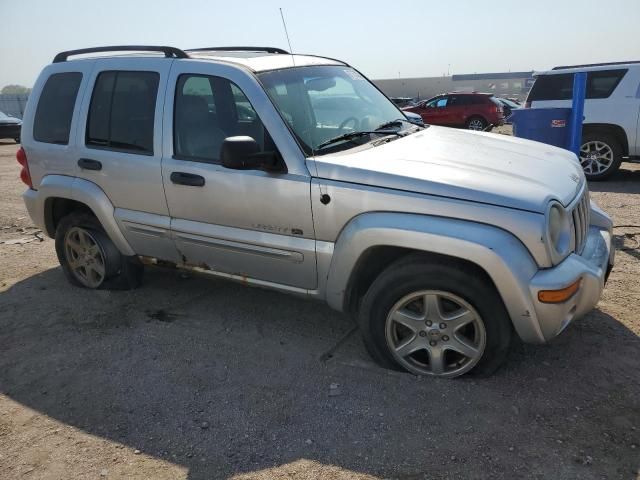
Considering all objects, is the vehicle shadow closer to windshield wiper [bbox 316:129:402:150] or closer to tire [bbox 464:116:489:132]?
windshield wiper [bbox 316:129:402:150]

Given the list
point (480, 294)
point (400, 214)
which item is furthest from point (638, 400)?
point (400, 214)

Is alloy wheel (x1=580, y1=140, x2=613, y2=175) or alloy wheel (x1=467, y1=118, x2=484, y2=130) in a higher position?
alloy wheel (x1=580, y1=140, x2=613, y2=175)

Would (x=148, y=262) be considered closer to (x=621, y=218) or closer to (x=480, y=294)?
(x=480, y=294)

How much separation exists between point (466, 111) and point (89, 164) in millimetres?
16183

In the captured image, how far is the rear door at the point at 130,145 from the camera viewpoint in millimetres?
3797

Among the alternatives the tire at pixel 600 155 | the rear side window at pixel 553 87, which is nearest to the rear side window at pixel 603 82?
the rear side window at pixel 553 87

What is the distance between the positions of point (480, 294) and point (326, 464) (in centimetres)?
116

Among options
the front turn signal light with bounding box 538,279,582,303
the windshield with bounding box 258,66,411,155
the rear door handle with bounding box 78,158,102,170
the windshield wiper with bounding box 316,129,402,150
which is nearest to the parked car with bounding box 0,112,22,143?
the rear door handle with bounding box 78,158,102,170

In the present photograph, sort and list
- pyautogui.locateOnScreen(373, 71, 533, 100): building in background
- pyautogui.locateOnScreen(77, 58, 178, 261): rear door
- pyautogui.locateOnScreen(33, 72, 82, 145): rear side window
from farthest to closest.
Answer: pyautogui.locateOnScreen(373, 71, 533, 100): building in background, pyautogui.locateOnScreen(33, 72, 82, 145): rear side window, pyautogui.locateOnScreen(77, 58, 178, 261): rear door

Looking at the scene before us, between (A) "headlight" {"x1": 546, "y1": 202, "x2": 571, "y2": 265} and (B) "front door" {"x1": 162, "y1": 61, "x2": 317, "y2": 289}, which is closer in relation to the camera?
(A) "headlight" {"x1": 546, "y1": 202, "x2": 571, "y2": 265}

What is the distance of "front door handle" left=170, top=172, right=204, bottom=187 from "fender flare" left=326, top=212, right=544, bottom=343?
1111 mm

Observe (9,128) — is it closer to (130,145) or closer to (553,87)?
(553,87)

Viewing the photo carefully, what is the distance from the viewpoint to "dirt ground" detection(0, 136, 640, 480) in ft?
8.46

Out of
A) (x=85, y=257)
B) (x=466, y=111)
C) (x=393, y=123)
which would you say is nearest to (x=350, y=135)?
(x=393, y=123)
